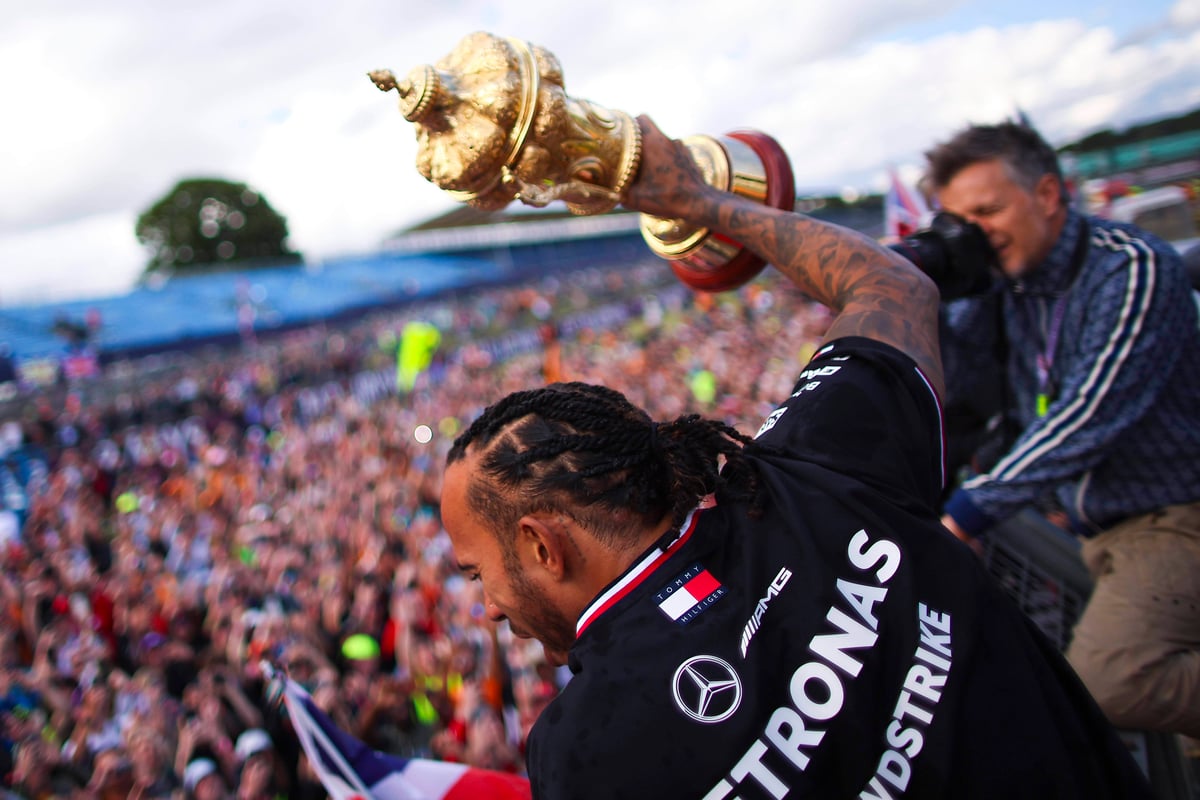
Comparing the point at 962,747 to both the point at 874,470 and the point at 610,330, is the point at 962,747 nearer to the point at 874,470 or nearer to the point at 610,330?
the point at 874,470

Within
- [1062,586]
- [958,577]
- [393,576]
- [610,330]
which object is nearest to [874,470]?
[958,577]

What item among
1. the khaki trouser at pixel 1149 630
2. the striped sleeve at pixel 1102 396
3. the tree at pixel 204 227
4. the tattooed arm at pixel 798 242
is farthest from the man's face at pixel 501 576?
the tree at pixel 204 227

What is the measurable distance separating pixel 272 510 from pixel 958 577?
10431 millimetres

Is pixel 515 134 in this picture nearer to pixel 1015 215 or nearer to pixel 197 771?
pixel 1015 215

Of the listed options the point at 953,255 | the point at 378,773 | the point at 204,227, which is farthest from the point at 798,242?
the point at 204,227

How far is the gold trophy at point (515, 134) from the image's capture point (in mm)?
1315

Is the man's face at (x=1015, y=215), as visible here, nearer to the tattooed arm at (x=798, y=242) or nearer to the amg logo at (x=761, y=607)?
the tattooed arm at (x=798, y=242)

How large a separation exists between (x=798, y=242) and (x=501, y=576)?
2.95 feet

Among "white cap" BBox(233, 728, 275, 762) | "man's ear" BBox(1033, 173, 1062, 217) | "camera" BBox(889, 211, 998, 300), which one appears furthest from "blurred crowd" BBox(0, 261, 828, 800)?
"man's ear" BBox(1033, 173, 1062, 217)

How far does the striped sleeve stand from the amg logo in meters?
1.11

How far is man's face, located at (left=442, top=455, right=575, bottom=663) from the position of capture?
3.82ft

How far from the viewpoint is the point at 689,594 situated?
1.06 m

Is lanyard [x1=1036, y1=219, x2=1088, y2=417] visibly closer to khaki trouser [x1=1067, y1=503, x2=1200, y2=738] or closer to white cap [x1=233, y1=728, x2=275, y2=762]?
khaki trouser [x1=1067, y1=503, x2=1200, y2=738]

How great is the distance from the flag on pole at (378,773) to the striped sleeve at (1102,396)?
1.56m
